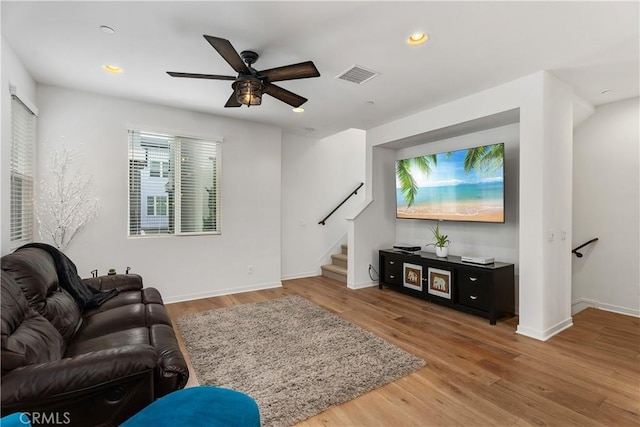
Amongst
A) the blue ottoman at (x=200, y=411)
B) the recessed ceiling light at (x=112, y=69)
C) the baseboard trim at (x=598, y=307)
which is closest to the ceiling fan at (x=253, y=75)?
the recessed ceiling light at (x=112, y=69)

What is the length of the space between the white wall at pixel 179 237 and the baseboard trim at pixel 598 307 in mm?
4350

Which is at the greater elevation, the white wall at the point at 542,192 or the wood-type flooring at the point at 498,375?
the white wall at the point at 542,192

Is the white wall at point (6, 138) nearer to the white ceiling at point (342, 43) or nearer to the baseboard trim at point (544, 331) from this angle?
the white ceiling at point (342, 43)

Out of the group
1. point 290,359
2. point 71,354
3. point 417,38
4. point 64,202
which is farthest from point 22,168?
point 417,38

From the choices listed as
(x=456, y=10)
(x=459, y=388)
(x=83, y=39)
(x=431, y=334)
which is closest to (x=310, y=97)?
(x=456, y=10)

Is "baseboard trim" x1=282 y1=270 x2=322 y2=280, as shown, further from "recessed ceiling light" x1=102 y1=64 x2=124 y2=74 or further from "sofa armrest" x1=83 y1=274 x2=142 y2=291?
"recessed ceiling light" x1=102 y1=64 x2=124 y2=74

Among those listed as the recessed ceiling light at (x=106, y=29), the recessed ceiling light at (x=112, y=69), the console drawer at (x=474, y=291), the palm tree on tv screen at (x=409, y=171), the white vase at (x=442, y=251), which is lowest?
the console drawer at (x=474, y=291)

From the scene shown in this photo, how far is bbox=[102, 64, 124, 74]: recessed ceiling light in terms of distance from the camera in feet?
9.61

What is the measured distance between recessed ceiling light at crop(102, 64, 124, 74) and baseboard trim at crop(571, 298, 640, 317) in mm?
6147

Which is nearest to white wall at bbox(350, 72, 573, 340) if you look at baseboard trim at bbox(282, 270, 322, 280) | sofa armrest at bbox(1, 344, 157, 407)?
sofa armrest at bbox(1, 344, 157, 407)

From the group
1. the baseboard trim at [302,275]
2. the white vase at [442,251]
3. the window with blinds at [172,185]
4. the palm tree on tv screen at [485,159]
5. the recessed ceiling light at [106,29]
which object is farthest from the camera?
the baseboard trim at [302,275]

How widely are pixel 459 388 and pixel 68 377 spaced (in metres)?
2.34

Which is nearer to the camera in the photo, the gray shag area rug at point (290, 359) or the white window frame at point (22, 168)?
the gray shag area rug at point (290, 359)

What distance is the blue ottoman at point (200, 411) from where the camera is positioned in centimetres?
121
